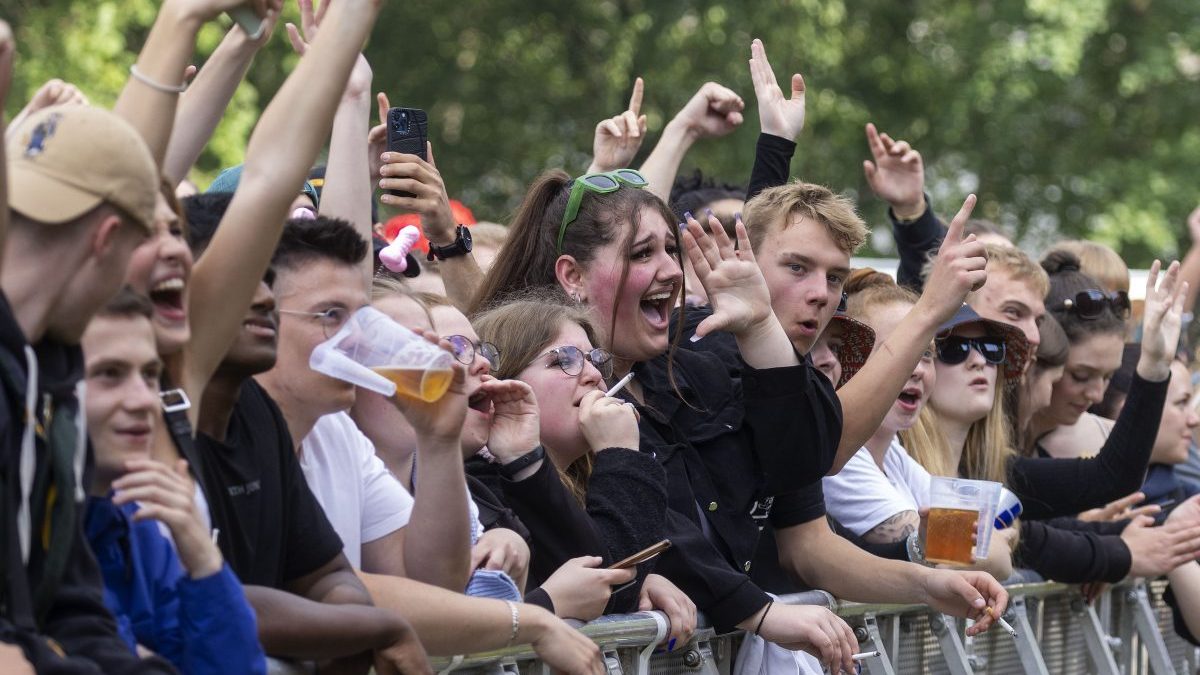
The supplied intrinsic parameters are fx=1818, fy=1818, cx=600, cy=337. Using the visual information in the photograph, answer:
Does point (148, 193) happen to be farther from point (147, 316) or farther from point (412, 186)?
point (412, 186)

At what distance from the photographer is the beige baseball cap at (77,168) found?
8.27ft

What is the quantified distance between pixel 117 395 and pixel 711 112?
4.10m

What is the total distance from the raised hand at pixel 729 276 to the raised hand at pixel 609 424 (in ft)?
1.35

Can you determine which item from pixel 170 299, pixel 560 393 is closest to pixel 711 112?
pixel 560 393

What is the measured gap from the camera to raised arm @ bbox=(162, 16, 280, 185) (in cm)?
372

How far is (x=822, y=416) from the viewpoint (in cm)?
473

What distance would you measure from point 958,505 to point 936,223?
7.89ft

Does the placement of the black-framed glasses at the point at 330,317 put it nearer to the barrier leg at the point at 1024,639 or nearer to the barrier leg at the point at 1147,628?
the barrier leg at the point at 1024,639

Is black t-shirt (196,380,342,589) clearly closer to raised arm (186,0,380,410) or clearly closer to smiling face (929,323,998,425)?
raised arm (186,0,380,410)

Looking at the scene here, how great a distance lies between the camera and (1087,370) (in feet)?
23.4

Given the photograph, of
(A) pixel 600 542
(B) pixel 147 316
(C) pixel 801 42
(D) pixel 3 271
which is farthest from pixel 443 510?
(C) pixel 801 42

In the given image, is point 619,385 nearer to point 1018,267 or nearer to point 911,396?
point 911,396

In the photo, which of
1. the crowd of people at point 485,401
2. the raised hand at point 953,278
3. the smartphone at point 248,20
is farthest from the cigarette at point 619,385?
the smartphone at point 248,20

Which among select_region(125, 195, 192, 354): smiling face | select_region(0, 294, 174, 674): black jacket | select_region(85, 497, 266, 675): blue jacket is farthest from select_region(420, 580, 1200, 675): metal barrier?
select_region(0, 294, 174, 674): black jacket
